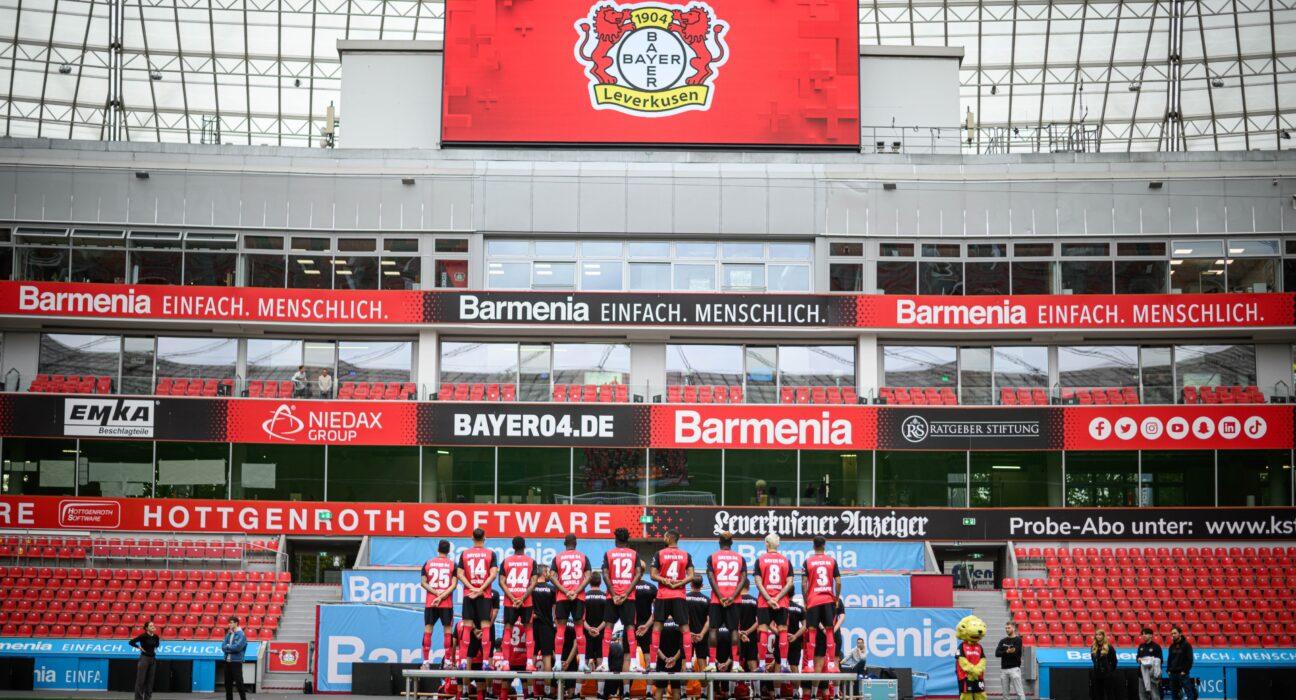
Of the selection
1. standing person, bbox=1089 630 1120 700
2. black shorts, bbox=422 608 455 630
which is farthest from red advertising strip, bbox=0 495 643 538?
black shorts, bbox=422 608 455 630

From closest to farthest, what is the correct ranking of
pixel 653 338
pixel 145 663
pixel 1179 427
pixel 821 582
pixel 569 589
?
pixel 569 589
pixel 821 582
pixel 145 663
pixel 1179 427
pixel 653 338

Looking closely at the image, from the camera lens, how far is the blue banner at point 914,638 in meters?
30.0

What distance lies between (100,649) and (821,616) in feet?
58.9

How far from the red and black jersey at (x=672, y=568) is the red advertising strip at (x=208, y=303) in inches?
773

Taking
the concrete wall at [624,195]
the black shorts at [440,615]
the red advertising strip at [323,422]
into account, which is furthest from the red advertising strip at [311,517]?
the black shorts at [440,615]

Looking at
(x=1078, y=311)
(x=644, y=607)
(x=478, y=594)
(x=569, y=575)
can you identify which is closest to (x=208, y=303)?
(x=478, y=594)

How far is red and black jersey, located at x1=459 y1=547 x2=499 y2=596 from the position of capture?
1931cm

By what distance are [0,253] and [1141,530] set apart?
31.8 m

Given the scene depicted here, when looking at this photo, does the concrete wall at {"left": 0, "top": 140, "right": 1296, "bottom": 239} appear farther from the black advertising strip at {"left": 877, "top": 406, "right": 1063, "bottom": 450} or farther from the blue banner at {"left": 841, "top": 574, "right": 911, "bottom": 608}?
the blue banner at {"left": 841, "top": 574, "right": 911, "bottom": 608}

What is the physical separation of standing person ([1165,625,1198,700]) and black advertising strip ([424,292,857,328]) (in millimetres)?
13711

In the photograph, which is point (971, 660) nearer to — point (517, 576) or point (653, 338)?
point (517, 576)

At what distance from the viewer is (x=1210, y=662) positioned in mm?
30719

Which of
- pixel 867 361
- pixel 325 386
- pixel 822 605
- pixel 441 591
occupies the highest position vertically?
pixel 867 361

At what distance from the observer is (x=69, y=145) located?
38.4 metres
